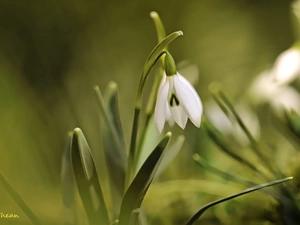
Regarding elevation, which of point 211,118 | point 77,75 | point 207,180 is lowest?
point 207,180

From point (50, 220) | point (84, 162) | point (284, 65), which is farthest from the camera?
point (284, 65)

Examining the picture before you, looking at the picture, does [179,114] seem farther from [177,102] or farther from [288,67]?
[288,67]

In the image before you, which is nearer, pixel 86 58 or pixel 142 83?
pixel 142 83

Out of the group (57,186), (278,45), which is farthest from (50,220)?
(278,45)

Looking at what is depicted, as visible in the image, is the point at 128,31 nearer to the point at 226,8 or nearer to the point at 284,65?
the point at 226,8

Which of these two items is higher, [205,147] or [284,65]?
[284,65]

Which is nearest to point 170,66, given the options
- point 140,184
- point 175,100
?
point 175,100
